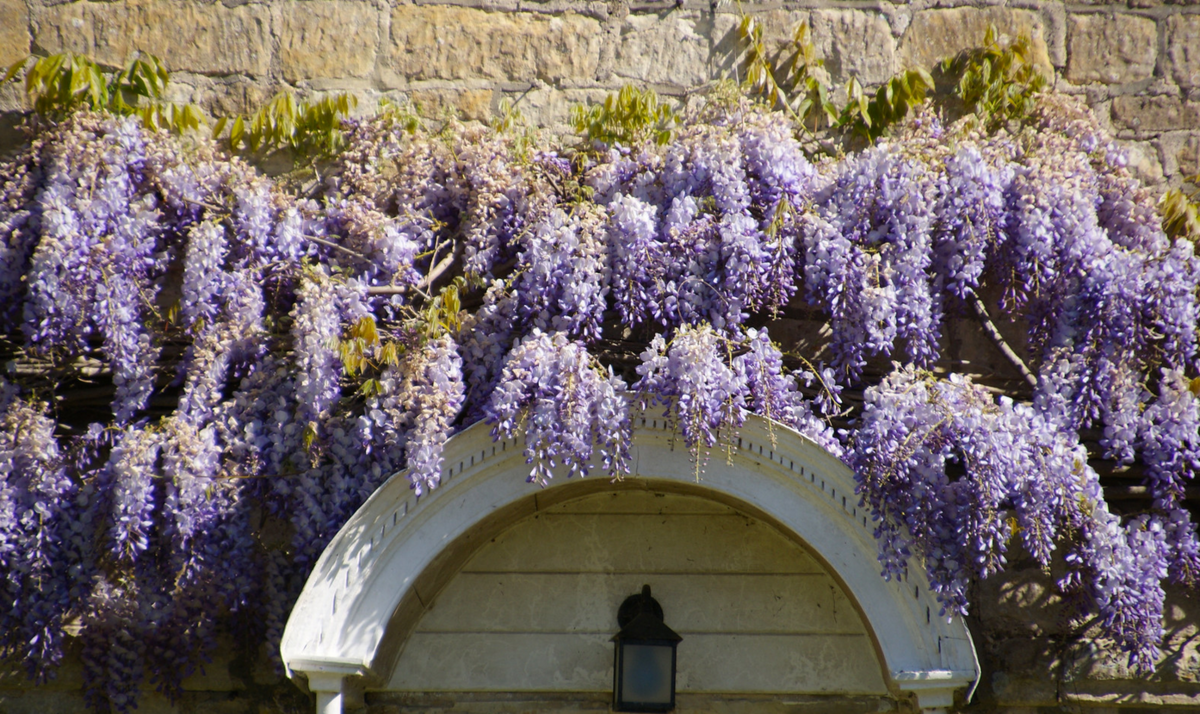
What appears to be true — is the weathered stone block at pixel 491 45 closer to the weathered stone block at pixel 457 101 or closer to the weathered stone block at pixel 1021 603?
the weathered stone block at pixel 457 101

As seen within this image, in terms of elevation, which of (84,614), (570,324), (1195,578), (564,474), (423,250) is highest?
(423,250)

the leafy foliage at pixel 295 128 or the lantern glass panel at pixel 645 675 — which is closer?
the lantern glass panel at pixel 645 675

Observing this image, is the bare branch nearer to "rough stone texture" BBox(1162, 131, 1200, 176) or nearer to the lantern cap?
"rough stone texture" BBox(1162, 131, 1200, 176)

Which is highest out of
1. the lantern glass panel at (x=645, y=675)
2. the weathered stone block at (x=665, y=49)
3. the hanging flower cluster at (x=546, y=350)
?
the weathered stone block at (x=665, y=49)

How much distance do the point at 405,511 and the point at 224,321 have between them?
84cm

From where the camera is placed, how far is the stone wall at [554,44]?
3316mm

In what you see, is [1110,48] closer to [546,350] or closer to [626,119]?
[626,119]

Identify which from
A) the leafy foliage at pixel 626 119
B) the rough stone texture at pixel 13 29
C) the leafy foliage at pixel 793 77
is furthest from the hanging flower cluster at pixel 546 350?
the rough stone texture at pixel 13 29

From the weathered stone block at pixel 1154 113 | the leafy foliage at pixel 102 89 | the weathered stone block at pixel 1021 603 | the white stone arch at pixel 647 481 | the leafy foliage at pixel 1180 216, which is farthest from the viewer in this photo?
the weathered stone block at pixel 1154 113

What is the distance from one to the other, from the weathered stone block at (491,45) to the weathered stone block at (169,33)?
1.63 feet

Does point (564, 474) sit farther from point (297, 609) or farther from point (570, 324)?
point (297, 609)

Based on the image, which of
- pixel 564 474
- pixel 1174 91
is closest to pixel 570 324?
pixel 564 474

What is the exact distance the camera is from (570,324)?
2732mm

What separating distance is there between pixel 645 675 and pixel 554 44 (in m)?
2.13
